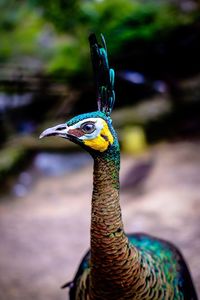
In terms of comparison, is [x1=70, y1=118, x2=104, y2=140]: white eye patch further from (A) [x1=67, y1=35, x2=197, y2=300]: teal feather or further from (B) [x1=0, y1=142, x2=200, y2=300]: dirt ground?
(B) [x1=0, y1=142, x2=200, y2=300]: dirt ground

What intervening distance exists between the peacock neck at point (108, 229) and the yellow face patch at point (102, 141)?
0.06 meters

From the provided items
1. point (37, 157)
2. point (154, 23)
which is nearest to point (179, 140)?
point (154, 23)

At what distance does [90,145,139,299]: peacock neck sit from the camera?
75.4 inches

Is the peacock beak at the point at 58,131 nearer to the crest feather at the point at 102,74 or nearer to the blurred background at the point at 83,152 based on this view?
the crest feather at the point at 102,74

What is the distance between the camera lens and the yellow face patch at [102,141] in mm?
1823

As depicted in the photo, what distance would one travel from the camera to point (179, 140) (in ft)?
23.8

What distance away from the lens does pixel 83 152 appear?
738 centimetres

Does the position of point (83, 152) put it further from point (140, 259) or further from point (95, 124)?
→ point (95, 124)

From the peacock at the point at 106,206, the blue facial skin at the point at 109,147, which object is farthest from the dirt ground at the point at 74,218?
the blue facial skin at the point at 109,147

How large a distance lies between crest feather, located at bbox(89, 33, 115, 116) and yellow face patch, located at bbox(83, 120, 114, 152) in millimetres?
121

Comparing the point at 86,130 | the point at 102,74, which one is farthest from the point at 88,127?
the point at 102,74

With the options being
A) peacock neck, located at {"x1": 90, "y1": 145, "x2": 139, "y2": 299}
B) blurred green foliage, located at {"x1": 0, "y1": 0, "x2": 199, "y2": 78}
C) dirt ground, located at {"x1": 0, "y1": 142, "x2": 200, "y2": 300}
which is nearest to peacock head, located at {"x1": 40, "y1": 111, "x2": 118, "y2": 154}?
peacock neck, located at {"x1": 90, "y1": 145, "x2": 139, "y2": 299}

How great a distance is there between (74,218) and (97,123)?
3645 millimetres

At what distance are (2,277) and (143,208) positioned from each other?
1942 mm
